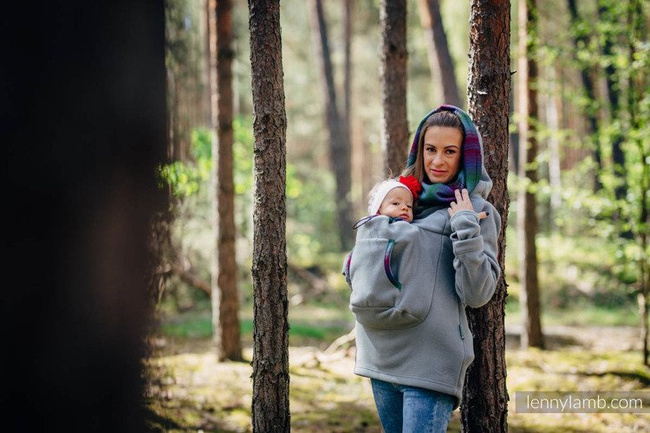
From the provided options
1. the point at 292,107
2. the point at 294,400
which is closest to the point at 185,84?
the point at 294,400

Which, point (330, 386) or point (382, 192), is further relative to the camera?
point (330, 386)

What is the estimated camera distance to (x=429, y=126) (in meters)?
3.02

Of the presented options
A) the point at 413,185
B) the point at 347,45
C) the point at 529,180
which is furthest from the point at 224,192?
the point at 347,45

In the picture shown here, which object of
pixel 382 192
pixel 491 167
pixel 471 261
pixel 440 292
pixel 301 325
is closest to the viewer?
pixel 471 261

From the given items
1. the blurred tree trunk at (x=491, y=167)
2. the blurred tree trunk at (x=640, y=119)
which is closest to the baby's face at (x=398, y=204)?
the blurred tree trunk at (x=491, y=167)

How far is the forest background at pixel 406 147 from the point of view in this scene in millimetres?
6087

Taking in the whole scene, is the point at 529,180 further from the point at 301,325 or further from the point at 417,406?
the point at 417,406

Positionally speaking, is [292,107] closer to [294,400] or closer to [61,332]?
[294,400]

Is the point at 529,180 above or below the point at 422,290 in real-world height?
above

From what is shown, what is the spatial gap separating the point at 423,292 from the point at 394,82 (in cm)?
357

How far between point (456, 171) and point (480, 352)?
A: 3.67 ft

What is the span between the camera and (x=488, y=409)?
3.49m

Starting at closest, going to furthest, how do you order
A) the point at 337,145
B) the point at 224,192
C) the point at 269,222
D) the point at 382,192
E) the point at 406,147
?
1. the point at 382,192
2. the point at 269,222
3. the point at 406,147
4. the point at 224,192
5. the point at 337,145

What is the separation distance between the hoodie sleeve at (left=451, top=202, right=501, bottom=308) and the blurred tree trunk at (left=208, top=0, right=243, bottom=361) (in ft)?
17.3
